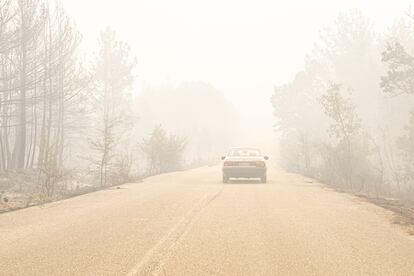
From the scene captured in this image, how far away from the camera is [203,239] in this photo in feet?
23.2

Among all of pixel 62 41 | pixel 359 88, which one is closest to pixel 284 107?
pixel 359 88

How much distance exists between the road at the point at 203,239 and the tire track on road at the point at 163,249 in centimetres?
1

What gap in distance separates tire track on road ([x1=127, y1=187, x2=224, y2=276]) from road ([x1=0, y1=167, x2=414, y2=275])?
1 cm

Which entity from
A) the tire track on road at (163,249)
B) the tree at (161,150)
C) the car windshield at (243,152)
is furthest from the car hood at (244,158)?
the tire track on road at (163,249)

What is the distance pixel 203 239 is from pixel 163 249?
0.90 meters

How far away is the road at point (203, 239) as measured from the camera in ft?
18.0

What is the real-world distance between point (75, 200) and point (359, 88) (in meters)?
41.7

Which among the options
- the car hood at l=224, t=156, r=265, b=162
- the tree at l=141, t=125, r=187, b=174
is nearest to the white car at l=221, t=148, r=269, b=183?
the car hood at l=224, t=156, r=265, b=162

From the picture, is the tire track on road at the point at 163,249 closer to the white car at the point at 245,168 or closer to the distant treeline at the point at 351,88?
A: the white car at the point at 245,168

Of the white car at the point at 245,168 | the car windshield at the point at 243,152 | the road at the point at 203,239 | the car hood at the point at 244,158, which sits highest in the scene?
the car windshield at the point at 243,152

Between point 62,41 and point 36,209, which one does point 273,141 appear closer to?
point 62,41

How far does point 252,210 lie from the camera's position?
410 inches

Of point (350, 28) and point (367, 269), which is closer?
point (367, 269)

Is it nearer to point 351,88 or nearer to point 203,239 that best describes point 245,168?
point 203,239
